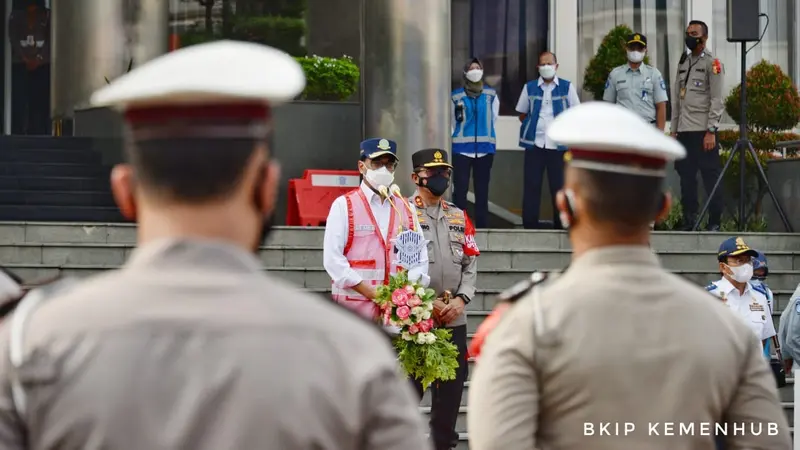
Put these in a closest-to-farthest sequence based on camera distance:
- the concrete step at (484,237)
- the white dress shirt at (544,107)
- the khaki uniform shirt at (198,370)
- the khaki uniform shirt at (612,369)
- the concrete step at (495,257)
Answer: the khaki uniform shirt at (198,370) < the khaki uniform shirt at (612,369) < the concrete step at (495,257) < the concrete step at (484,237) < the white dress shirt at (544,107)

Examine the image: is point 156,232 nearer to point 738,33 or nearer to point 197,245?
point 197,245

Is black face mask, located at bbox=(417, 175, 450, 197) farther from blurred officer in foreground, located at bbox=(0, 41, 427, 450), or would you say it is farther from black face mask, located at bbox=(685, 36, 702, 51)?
blurred officer in foreground, located at bbox=(0, 41, 427, 450)

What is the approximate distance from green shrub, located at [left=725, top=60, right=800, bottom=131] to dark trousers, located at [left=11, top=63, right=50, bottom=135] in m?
9.22

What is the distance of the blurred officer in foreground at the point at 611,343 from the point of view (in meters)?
3.19

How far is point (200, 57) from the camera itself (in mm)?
2326

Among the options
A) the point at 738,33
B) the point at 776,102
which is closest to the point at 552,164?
the point at 738,33

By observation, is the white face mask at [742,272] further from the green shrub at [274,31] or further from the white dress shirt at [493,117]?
the green shrub at [274,31]

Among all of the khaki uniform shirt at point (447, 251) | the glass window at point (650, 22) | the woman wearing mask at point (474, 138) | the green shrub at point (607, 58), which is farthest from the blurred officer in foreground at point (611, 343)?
the glass window at point (650, 22)

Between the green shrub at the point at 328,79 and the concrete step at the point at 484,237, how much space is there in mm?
4014

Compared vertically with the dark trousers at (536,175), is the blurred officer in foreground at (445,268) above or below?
below

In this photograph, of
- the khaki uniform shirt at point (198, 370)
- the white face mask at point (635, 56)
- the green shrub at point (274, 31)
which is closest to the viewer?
the khaki uniform shirt at point (198, 370)

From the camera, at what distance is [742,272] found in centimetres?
1009

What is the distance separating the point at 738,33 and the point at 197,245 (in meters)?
13.5

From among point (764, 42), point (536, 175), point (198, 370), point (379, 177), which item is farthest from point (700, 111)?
point (198, 370)
